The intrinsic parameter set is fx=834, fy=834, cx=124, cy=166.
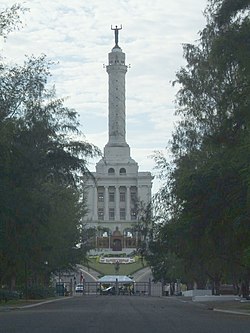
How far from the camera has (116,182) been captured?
157 metres

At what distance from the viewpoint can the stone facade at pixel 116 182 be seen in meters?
152

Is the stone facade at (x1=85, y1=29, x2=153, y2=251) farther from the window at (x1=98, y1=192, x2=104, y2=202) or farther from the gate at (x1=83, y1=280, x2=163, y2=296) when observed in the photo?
the gate at (x1=83, y1=280, x2=163, y2=296)

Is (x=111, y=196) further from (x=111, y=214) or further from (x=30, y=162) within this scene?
(x=30, y=162)

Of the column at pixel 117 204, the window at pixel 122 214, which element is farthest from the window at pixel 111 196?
the window at pixel 122 214

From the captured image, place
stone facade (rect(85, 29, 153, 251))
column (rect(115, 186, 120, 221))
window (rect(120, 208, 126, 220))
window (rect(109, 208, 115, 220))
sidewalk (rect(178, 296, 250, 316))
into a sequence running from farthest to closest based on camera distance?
window (rect(109, 208, 115, 220))
window (rect(120, 208, 126, 220))
column (rect(115, 186, 120, 221))
stone facade (rect(85, 29, 153, 251))
sidewalk (rect(178, 296, 250, 316))

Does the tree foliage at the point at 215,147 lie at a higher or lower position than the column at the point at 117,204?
lower

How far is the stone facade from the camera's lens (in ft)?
500

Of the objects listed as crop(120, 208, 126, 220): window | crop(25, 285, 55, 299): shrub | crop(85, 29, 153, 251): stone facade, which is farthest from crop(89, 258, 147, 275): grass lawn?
crop(25, 285, 55, 299): shrub

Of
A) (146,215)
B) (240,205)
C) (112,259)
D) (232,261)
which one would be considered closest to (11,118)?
(240,205)

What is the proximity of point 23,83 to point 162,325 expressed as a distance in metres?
20.4

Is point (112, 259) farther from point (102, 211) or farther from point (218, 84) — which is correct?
point (218, 84)

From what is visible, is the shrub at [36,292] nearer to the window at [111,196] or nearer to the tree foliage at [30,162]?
the tree foliage at [30,162]

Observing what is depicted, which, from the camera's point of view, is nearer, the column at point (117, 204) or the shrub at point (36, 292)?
the shrub at point (36, 292)

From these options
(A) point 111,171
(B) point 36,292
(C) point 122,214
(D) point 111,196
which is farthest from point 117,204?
(B) point 36,292
